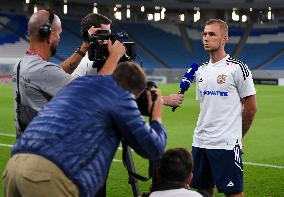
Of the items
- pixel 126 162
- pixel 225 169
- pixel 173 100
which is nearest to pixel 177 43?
pixel 225 169

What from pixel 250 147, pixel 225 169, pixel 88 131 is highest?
pixel 88 131

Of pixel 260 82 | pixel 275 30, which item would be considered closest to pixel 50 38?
pixel 260 82

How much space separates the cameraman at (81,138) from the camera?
8.84 ft

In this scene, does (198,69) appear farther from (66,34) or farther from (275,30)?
(275,30)

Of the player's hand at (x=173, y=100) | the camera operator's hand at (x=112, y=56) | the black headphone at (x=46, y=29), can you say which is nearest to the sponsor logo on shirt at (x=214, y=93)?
the player's hand at (x=173, y=100)

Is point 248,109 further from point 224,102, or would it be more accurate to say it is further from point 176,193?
point 176,193

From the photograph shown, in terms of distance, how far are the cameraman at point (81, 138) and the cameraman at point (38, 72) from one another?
54cm

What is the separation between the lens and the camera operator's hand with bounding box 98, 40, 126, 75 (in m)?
3.15

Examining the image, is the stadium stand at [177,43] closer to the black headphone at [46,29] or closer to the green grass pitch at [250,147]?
the green grass pitch at [250,147]

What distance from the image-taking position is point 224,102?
4.82 metres

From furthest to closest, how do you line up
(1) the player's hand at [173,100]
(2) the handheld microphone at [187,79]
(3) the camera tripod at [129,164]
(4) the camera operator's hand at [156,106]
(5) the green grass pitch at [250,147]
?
(5) the green grass pitch at [250,147] < (2) the handheld microphone at [187,79] < (1) the player's hand at [173,100] < (3) the camera tripod at [129,164] < (4) the camera operator's hand at [156,106]

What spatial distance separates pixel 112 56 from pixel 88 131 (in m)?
0.65

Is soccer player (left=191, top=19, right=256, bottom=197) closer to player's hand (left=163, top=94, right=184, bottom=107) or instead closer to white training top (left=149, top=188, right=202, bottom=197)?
player's hand (left=163, top=94, right=184, bottom=107)

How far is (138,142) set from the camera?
2826 millimetres
